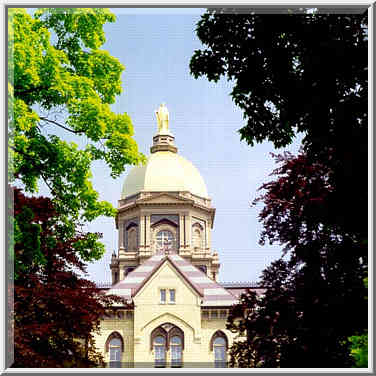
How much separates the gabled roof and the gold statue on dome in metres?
23.9

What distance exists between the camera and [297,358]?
12.8 meters

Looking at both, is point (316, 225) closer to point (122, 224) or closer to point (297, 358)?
point (297, 358)

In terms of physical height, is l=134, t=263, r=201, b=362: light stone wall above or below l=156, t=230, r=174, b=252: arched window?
below

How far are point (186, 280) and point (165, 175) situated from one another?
13.0 m

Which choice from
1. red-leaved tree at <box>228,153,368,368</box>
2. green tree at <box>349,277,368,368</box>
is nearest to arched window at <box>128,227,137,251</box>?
red-leaved tree at <box>228,153,368,368</box>

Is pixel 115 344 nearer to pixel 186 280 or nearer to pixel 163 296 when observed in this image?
pixel 163 296

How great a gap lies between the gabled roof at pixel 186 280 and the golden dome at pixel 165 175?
4.56 meters

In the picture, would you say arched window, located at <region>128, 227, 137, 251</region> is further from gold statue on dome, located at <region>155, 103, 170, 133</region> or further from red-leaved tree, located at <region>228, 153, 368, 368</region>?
gold statue on dome, located at <region>155, 103, 170, 133</region>

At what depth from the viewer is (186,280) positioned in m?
38.2

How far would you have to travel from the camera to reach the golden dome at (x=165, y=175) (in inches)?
562

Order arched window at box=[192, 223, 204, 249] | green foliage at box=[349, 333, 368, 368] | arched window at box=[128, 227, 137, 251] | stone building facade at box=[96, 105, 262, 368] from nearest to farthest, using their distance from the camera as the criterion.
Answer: green foliage at box=[349, 333, 368, 368] → stone building facade at box=[96, 105, 262, 368] → arched window at box=[192, 223, 204, 249] → arched window at box=[128, 227, 137, 251]

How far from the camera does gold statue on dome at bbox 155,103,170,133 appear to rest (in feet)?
41.6

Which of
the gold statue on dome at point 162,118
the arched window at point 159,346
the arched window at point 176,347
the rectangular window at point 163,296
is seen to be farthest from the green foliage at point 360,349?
the rectangular window at point 163,296

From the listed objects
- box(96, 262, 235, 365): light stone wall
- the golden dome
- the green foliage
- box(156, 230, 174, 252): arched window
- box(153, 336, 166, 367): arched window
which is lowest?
box(153, 336, 166, 367): arched window
